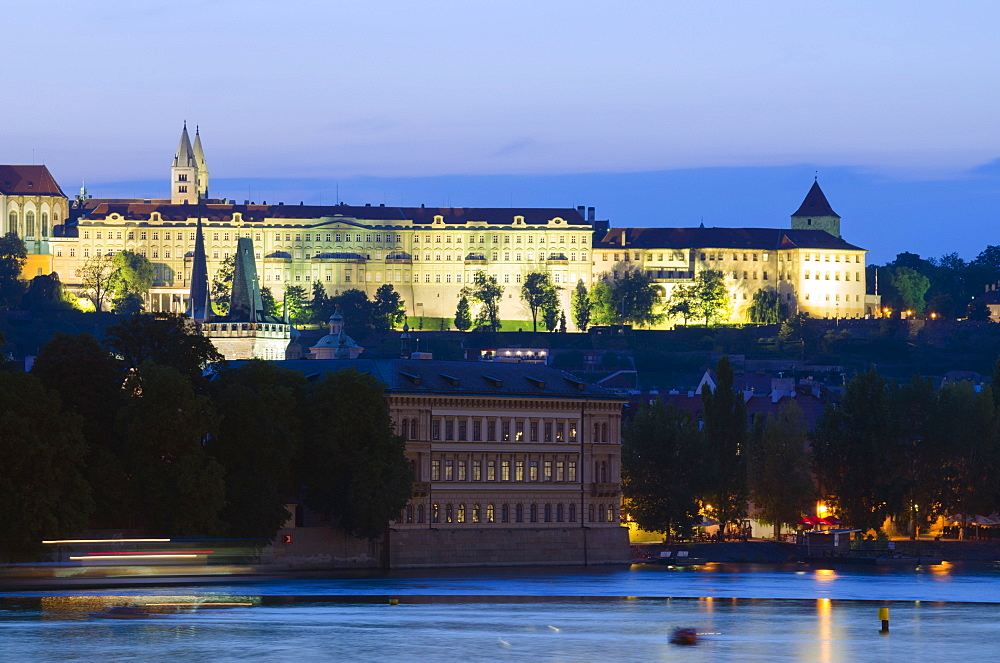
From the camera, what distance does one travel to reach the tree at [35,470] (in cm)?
8050

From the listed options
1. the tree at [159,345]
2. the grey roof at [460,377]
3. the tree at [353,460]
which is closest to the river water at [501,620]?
the tree at [353,460]

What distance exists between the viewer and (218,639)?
63844mm

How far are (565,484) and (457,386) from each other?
25.6ft

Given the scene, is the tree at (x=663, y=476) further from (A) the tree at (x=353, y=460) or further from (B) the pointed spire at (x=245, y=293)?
(B) the pointed spire at (x=245, y=293)

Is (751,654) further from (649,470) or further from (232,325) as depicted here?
(232,325)

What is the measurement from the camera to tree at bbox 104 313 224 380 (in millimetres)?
97688

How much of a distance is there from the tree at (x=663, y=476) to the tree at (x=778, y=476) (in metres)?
5.95

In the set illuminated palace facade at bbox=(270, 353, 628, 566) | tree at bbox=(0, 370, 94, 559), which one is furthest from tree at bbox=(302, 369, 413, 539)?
tree at bbox=(0, 370, 94, 559)

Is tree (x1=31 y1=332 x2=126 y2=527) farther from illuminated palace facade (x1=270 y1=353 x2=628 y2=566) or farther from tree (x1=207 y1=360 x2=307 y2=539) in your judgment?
→ illuminated palace facade (x1=270 y1=353 x2=628 y2=566)

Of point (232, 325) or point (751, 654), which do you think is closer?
point (751, 654)

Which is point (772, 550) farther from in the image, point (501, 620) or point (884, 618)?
point (884, 618)

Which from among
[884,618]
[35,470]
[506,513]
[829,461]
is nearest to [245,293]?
[829,461]

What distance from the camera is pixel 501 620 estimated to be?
7262 cm

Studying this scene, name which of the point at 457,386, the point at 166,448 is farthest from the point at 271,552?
the point at 457,386
